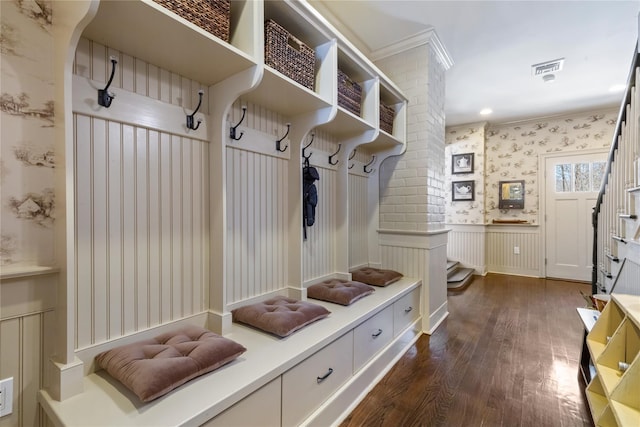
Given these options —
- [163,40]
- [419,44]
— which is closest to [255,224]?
[163,40]

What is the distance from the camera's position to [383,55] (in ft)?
9.85

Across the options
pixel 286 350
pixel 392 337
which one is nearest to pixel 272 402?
pixel 286 350

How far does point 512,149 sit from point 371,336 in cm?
489

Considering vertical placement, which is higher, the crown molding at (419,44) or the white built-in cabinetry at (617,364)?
the crown molding at (419,44)

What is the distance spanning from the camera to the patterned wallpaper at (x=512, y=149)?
473 cm

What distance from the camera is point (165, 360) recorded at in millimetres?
1069

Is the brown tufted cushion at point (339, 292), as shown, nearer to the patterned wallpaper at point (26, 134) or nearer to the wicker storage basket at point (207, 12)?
the patterned wallpaper at point (26, 134)

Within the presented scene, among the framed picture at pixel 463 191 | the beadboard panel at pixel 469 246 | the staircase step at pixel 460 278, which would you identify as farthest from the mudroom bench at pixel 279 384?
the framed picture at pixel 463 191

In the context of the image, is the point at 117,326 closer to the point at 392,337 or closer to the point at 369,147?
the point at 392,337

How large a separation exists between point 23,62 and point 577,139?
21.0 ft

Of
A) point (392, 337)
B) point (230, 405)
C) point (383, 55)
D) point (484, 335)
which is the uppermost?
point (383, 55)

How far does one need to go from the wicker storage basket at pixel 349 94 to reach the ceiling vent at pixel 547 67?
7.68 ft

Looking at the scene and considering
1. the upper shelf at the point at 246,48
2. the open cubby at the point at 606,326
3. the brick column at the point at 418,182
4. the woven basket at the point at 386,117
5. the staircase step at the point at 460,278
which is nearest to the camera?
the upper shelf at the point at 246,48

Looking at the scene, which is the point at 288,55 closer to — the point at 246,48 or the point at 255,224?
the point at 246,48
